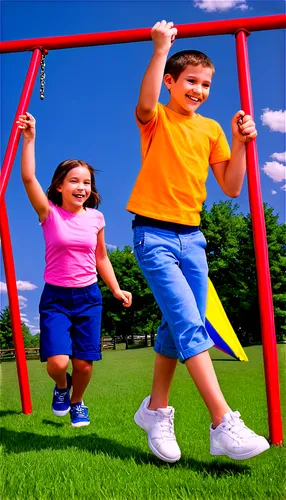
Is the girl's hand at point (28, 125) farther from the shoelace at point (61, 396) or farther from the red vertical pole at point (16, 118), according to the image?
the shoelace at point (61, 396)

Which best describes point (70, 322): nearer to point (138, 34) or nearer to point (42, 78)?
point (42, 78)

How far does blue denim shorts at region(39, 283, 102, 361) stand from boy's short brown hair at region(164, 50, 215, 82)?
5.59ft

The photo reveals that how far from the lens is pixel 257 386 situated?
8.41 metres

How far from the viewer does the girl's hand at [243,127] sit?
3182 millimetres

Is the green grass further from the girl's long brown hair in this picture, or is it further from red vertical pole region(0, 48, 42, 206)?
the girl's long brown hair

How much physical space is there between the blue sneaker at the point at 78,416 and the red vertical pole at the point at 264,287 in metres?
1.75

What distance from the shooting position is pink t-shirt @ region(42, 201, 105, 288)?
4152 millimetres

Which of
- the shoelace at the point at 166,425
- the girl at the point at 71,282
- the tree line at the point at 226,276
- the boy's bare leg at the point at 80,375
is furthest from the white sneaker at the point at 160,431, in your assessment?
the tree line at the point at 226,276

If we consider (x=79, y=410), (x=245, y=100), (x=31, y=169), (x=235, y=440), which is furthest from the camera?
(x=79, y=410)

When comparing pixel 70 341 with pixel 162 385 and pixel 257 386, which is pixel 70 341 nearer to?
pixel 162 385

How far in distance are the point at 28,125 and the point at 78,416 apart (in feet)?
7.21

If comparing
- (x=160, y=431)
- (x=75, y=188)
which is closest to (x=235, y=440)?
(x=160, y=431)

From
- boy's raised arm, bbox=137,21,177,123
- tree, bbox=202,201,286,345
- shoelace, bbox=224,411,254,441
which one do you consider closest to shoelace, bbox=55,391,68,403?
shoelace, bbox=224,411,254,441

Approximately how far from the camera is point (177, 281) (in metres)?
2.85
